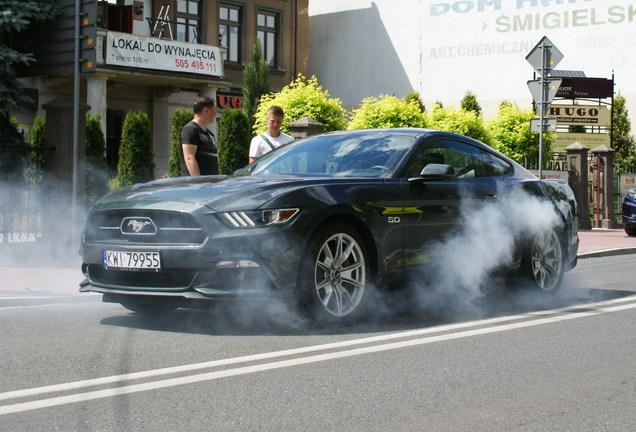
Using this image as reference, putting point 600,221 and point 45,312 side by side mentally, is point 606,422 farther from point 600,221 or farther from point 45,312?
point 600,221

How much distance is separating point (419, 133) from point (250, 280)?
244cm

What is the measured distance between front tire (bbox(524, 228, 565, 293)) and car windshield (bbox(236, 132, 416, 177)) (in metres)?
1.70

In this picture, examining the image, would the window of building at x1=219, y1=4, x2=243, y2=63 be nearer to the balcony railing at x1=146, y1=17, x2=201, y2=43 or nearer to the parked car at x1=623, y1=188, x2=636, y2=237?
the balcony railing at x1=146, y1=17, x2=201, y2=43

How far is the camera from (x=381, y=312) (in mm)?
8641

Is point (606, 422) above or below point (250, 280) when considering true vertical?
below

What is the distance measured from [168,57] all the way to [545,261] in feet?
78.8

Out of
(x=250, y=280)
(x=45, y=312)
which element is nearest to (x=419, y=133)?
(x=250, y=280)

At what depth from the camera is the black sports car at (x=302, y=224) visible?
7.41m

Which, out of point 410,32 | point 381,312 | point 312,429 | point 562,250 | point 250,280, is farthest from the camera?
point 410,32

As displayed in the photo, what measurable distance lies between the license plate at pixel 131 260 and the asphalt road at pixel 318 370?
18.8 inches

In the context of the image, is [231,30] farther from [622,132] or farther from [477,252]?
[477,252]

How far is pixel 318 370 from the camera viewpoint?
6.23 m

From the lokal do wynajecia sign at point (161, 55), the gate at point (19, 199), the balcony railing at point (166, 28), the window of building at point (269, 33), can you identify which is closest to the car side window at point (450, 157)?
the gate at point (19, 199)

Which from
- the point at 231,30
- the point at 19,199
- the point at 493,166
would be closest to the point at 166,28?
the point at 231,30
